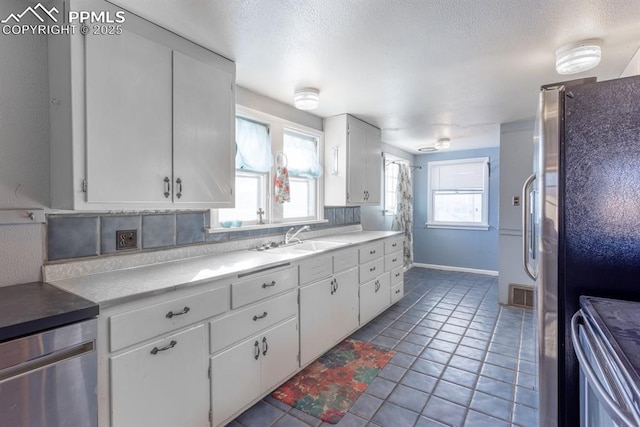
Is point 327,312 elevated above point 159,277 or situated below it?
below

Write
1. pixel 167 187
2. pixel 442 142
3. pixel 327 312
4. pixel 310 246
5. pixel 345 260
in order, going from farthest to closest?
pixel 442 142, pixel 310 246, pixel 345 260, pixel 327 312, pixel 167 187

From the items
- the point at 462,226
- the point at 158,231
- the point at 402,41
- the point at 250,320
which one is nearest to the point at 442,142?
the point at 462,226

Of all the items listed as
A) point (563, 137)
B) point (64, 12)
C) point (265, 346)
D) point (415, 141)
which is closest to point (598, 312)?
point (563, 137)

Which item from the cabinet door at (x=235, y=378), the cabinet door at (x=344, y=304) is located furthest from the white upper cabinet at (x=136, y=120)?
the cabinet door at (x=344, y=304)

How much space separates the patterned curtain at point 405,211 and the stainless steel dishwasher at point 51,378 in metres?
4.74

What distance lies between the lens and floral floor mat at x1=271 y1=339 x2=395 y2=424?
1.96m

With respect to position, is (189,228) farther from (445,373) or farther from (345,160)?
(445,373)

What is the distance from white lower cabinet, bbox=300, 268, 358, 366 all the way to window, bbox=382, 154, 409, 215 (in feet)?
8.30

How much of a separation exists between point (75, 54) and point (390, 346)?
2.91 metres

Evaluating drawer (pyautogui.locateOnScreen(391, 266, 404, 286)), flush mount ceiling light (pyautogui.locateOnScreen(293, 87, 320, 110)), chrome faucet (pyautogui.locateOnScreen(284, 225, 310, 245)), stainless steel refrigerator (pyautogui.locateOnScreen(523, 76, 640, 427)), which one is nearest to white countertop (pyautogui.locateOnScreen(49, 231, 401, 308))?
chrome faucet (pyautogui.locateOnScreen(284, 225, 310, 245))

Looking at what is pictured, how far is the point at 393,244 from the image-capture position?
3.78 meters

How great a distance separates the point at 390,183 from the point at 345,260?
9.70 ft

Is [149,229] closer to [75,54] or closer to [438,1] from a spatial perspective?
[75,54]

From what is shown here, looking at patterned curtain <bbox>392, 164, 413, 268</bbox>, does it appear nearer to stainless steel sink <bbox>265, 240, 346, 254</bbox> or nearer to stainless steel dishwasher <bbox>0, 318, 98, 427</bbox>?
stainless steel sink <bbox>265, 240, 346, 254</bbox>
